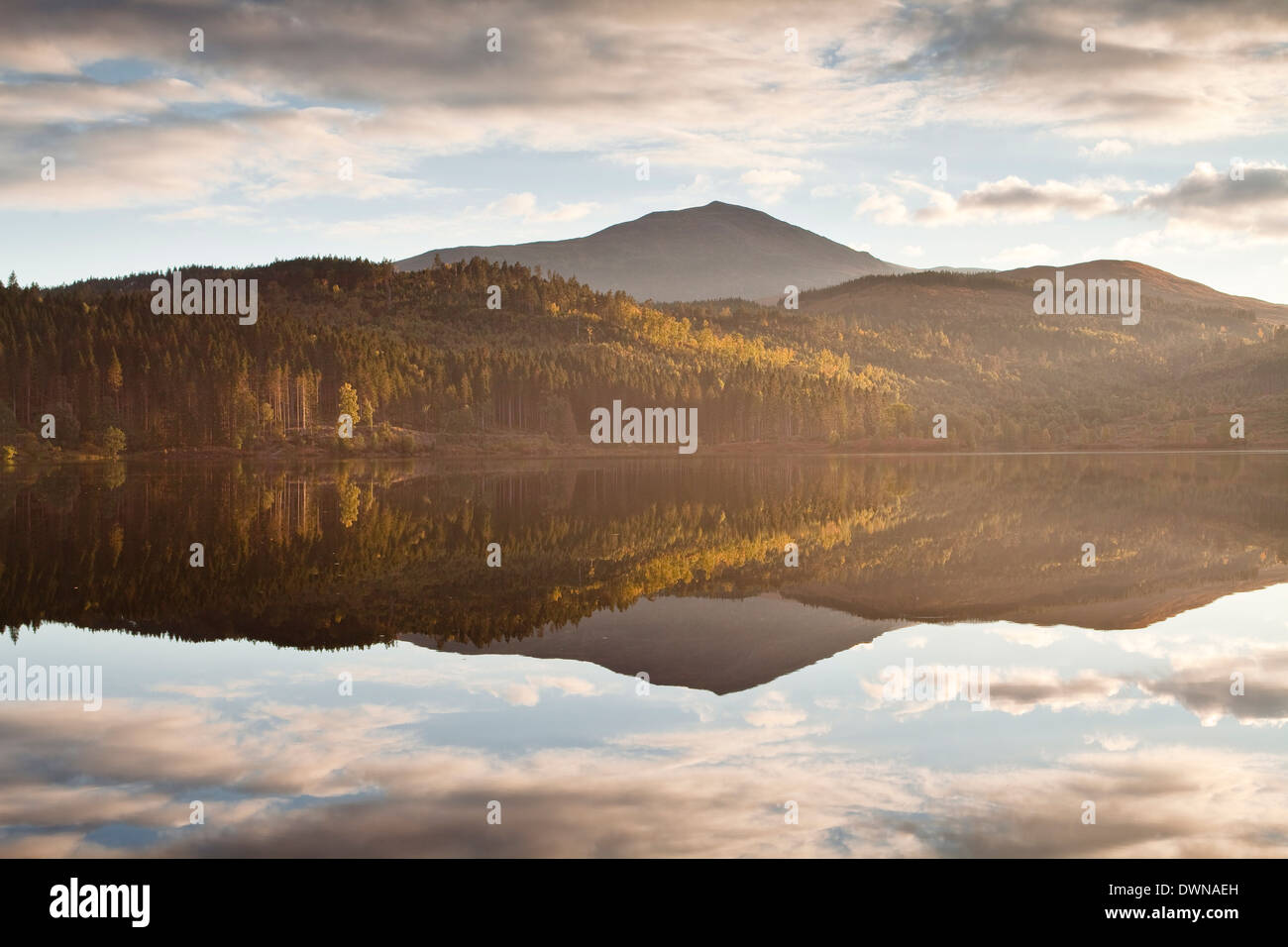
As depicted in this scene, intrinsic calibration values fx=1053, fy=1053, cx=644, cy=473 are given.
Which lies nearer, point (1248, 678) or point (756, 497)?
point (1248, 678)

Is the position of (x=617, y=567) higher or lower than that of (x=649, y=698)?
higher

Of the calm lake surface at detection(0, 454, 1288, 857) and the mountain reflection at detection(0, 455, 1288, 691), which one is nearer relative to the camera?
the calm lake surface at detection(0, 454, 1288, 857)

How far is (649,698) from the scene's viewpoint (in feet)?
47.7

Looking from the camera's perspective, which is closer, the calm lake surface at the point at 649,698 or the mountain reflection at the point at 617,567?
the calm lake surface at the point at 649,698

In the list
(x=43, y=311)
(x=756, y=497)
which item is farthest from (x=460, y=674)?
(x=43, y=311)

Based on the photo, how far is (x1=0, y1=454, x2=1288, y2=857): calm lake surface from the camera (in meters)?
9.77

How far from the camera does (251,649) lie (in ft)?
57.5

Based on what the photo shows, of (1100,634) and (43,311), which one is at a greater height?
(43,311)

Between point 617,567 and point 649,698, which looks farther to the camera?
point 617,567

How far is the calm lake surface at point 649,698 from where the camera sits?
32.1 ft
